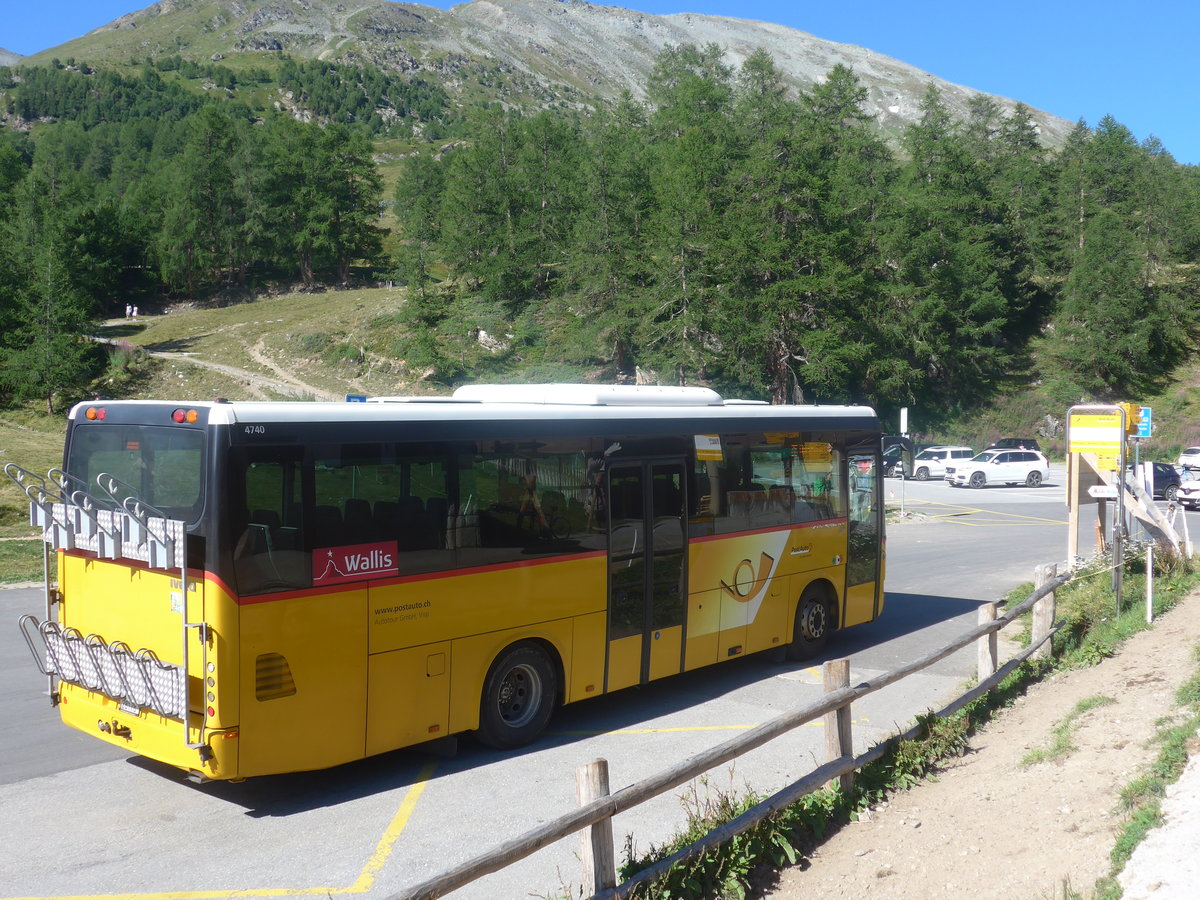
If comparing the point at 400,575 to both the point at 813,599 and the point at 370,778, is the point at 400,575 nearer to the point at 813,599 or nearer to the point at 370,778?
the point at 370,778

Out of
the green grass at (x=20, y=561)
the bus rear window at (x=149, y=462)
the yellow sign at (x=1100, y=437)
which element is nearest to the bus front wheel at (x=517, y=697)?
the bus rear window at (x=149, y=462)

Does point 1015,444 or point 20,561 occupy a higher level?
point 1015,444

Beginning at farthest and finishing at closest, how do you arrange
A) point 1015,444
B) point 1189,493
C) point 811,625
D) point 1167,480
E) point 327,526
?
1. point 1015,444
2. point 1167,480
3. point 1189,493
4. point 811,625
5. point 327,526

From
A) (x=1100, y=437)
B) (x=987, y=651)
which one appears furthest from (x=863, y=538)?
(x=1100, y=437)

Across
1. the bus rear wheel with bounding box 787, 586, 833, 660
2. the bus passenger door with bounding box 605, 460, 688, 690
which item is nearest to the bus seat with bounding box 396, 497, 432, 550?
the bus passenger door with bounding box 605, 460, 688, 690

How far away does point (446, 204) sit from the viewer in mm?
68438

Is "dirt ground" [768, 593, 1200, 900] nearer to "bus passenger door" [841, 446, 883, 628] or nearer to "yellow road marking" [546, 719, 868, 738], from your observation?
"yellow road marking" [546, 719, 868, 738]

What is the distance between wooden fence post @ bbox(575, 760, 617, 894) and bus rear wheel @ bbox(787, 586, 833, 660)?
7414 mm

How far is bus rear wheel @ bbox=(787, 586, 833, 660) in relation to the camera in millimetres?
12227

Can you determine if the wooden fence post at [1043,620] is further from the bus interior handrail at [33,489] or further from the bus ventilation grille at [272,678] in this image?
the bus interior handrail at [33,489]

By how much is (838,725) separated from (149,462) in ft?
17.9

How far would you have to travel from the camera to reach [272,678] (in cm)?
700

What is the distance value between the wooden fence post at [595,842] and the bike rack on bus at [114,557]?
10.4 feet

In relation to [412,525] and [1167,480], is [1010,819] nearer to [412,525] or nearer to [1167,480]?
[412,525]
